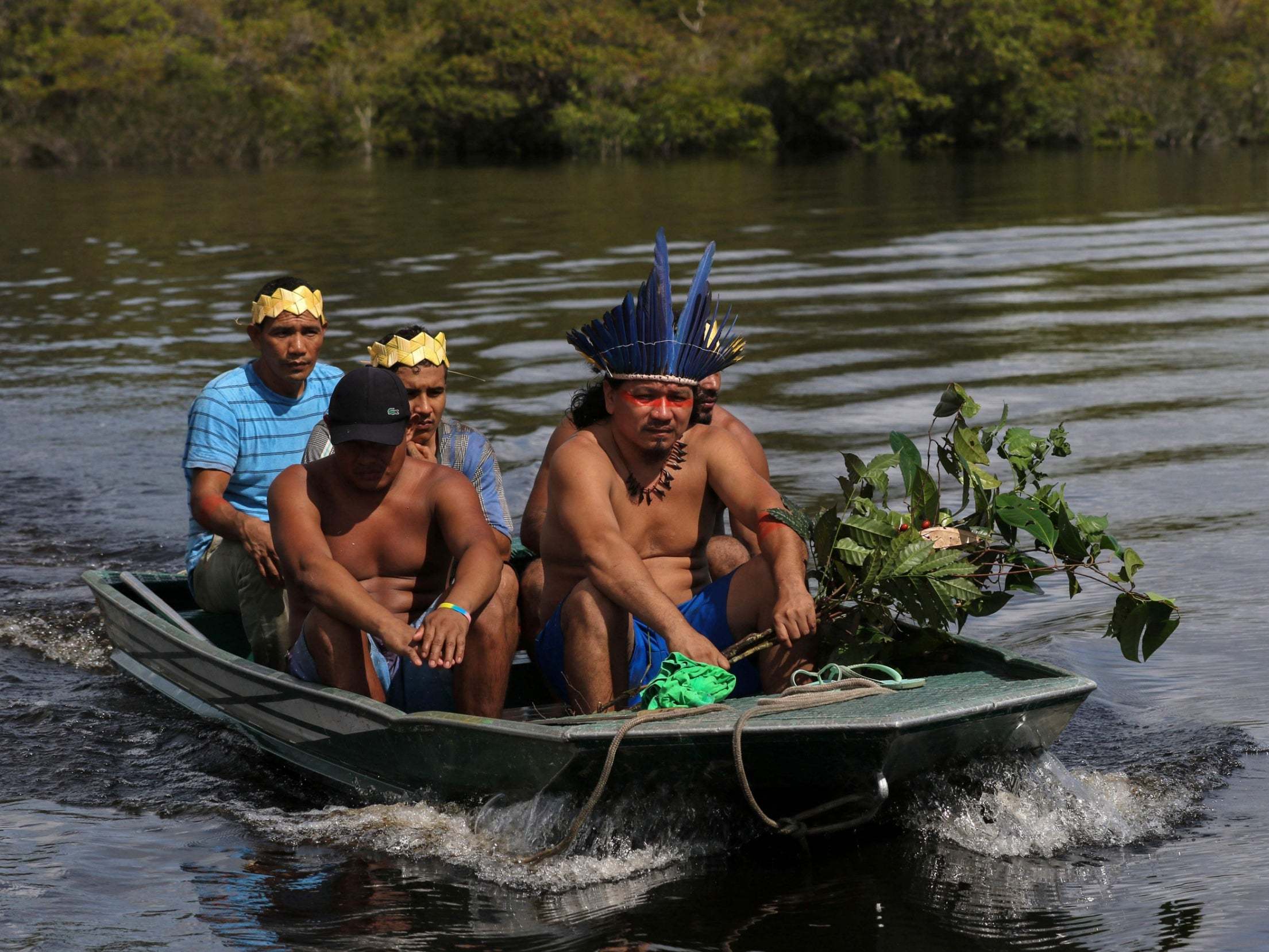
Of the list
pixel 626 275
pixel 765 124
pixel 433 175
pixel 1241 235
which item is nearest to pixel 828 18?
pixel 765 124

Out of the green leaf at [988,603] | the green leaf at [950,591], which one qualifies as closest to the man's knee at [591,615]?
the green leaf at [950,591]

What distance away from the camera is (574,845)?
5.16m

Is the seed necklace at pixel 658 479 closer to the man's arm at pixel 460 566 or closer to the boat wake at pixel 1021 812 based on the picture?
the man's arm at pixel 460 566

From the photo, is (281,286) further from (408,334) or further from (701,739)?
(701,739)

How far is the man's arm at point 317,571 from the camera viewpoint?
5.36 m

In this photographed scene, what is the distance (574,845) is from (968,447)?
1.92 m

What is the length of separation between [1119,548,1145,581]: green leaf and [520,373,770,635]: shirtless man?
1.17 meters

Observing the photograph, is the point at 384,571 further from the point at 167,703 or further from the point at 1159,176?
the point at 1159,176

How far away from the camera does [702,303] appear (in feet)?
18.4

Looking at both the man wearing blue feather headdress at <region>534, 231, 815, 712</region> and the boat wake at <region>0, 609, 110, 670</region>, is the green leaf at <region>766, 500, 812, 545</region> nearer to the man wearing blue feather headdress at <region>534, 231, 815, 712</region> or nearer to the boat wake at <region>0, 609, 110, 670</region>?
the man wearing blue feather headdress at <region>534, 231, 815, 712</region>

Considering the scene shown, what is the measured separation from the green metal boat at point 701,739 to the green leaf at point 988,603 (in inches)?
4.9

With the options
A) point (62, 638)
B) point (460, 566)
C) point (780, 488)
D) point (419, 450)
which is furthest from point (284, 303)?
point (780, 488)

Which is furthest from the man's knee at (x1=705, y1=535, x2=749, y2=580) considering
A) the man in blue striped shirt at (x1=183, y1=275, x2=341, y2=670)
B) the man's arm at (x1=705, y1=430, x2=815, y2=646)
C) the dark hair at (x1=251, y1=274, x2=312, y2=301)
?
the dark hair at (x1=251, y1=274, x2=312, y2=301)

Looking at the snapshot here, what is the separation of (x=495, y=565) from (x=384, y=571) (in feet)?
1.55
